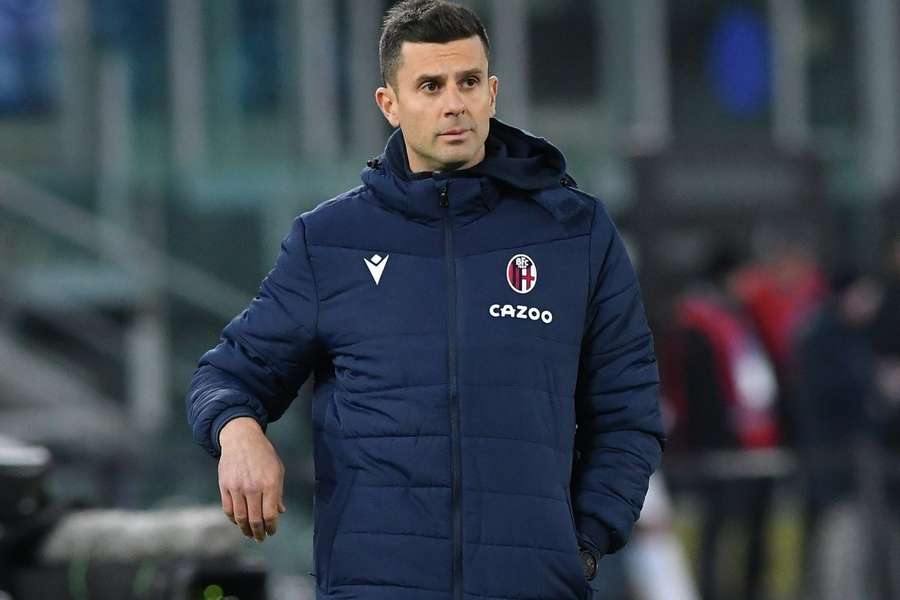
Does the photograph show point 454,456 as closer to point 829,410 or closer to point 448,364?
point 448,364

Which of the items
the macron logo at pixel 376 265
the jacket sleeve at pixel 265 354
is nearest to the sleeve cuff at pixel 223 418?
the jacket sleeve at pixel 265 354

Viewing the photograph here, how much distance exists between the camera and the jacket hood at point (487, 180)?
12.4 ft

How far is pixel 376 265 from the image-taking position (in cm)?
379

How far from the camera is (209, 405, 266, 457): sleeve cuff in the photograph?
3.76 metres

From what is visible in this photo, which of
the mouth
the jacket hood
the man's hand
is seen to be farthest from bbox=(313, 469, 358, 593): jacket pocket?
the mouth

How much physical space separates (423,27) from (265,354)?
613mm

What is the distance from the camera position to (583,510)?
150 inches

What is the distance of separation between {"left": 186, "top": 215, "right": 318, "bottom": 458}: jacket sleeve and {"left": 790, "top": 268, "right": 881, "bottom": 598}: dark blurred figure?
22.1 ft

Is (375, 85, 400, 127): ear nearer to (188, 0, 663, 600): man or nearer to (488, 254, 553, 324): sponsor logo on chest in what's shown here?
(188, 0, 663, 600): man

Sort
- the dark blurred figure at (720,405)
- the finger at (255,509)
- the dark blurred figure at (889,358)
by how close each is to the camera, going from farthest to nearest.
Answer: the dark blurred figure at (889,358), the dark blurred figure at (720,405), the finger at (255,509)

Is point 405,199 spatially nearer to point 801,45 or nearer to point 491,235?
point 491,235

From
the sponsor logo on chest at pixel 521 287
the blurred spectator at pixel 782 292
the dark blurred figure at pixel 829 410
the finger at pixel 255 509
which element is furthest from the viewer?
the blurred spectator at pixel 782 292

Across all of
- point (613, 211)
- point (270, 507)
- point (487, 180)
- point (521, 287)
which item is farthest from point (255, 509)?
point (613, 211)

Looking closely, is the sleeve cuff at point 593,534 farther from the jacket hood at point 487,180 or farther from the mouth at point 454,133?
the mouth at point 454,133
